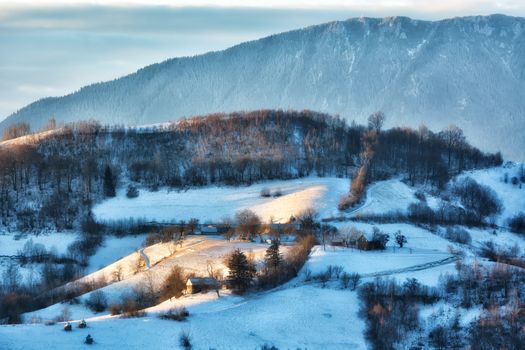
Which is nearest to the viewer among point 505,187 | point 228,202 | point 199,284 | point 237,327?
point 237,327

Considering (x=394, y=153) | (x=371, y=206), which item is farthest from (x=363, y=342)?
(x=394, y=153)

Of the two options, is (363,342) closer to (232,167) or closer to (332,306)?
(332,306)

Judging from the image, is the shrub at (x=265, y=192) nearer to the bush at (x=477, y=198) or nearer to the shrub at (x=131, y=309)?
the bush at (x=477, y=198)

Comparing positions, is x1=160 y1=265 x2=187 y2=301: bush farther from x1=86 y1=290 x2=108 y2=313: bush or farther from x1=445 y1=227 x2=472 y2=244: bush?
x1=445 y1=227 x2=472 y2=244: bush

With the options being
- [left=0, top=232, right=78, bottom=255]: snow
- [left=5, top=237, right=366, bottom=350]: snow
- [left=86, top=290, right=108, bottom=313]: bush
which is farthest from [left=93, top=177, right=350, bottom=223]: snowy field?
[left=86, top=290, right=108, bottom=313]: bush

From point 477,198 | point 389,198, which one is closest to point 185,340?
point 389,198

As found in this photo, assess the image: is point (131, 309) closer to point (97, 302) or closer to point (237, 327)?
point (97, 302)

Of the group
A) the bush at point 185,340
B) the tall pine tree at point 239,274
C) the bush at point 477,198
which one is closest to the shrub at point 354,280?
the tall pine tree at point 239,274
